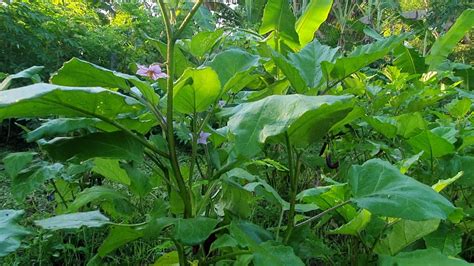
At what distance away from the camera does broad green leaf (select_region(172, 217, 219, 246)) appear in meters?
0.61

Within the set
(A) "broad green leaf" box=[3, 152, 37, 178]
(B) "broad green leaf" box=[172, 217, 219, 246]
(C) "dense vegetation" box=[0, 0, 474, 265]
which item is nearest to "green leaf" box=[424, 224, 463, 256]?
(C) "dense vegetation" box=[0, 0, 474, 265]

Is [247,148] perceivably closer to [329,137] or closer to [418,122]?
[418,122]

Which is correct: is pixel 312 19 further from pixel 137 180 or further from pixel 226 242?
pixel 226 242

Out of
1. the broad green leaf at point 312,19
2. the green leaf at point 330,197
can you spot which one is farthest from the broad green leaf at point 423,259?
the broad green leaf at point 312,19

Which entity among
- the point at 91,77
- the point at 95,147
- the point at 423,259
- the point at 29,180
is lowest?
the point at 423,259

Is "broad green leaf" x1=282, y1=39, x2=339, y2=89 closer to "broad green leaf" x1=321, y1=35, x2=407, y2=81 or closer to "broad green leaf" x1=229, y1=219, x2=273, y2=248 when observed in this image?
"broad green leaf" x1=321, y1=35, x2=407, y2=81

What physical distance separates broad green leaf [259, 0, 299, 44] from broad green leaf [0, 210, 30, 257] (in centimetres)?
82

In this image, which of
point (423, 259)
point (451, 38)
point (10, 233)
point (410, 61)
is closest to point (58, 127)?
point (10, 233)

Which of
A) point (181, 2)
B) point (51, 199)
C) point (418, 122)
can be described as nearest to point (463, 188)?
point (418, 122)

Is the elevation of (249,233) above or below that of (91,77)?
below

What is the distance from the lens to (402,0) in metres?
9.68

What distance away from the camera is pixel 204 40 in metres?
0.91

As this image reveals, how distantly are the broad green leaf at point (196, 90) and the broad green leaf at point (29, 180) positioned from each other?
1.28ft

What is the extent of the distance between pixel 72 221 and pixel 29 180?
1.00 feet
